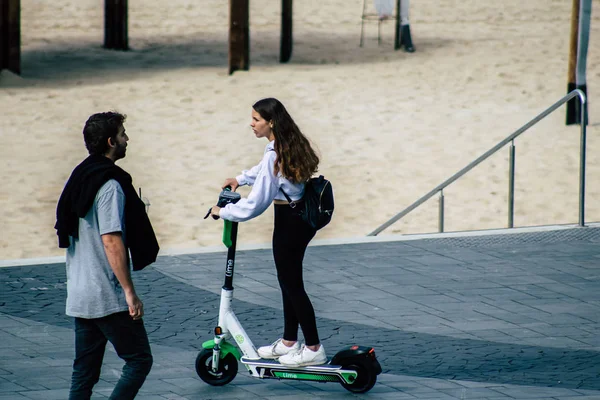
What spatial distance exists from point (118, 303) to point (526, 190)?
29.4ft

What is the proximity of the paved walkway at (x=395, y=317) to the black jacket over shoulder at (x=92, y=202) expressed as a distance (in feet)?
4.24

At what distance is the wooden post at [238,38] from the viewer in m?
20.9

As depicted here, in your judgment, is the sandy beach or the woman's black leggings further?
the sandy beach

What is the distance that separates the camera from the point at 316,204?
18.4 feet

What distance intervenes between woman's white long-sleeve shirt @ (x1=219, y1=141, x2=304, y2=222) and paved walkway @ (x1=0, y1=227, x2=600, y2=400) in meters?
0.98

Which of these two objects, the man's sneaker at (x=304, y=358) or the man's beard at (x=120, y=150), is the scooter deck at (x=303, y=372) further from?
the man's beard at (x=120, y=150)

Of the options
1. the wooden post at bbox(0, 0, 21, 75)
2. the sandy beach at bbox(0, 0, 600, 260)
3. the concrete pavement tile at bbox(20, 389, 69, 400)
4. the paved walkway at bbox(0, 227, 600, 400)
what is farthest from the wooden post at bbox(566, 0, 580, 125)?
the concrete pavement tile at bbox(20, 389, 69, 400)

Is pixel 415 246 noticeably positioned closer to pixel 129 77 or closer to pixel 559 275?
pixel 559 275

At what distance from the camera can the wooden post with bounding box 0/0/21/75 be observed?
2000 cm

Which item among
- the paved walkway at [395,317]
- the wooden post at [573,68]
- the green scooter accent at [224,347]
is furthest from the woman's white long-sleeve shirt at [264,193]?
the wooden post at [573,68]

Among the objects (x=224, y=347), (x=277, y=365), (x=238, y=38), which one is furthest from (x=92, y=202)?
(x=238, y=38)

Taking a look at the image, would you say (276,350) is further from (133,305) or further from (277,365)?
(133,305)

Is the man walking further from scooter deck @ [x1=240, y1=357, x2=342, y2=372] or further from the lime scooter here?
scooter deck @ [x1=240, y1=357, x2=342, y2=372]

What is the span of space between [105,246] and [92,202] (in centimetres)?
19
